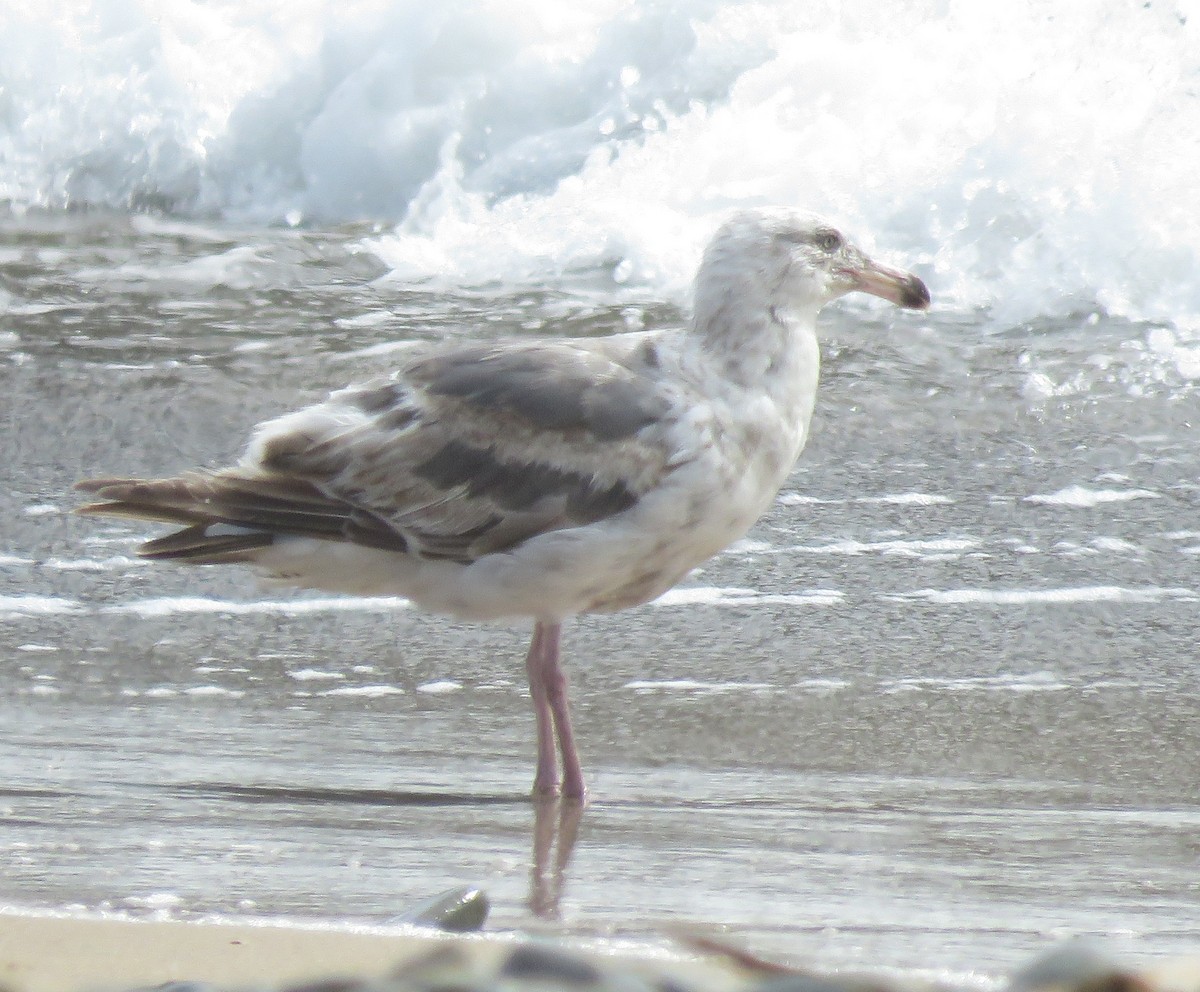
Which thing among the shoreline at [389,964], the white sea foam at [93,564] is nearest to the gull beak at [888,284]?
the white sea foam at [93,564]

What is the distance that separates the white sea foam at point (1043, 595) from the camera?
16.3 ft

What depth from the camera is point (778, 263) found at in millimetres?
4328

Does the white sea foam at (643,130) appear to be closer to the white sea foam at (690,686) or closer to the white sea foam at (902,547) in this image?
the white sea foam at (902,547)

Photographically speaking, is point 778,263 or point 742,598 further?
point 742,598

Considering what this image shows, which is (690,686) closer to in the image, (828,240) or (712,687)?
(712,687)

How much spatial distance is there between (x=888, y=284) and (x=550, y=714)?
136cm

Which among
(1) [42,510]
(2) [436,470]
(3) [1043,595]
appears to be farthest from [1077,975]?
(1) [42,510]

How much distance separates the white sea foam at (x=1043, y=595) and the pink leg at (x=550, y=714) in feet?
4.07

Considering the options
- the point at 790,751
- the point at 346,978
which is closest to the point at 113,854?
the point at 346,978

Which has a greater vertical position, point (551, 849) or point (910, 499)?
point (910, 499)

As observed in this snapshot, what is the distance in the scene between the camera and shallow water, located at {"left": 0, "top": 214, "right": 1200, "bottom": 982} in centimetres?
300

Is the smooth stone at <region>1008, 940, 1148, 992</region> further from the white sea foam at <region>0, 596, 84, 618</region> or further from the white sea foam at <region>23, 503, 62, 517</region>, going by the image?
the white sea foam at <region>23, 503, 62, 517</region>

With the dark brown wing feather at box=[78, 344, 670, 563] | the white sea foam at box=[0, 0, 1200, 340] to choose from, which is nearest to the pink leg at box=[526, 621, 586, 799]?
the dark brown wing feather at box=[78, 344, 670, 563]

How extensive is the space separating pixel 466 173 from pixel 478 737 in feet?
21.5
